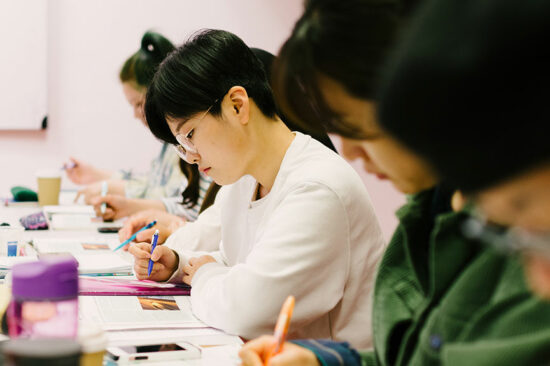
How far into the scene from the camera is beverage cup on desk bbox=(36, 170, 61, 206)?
9.36ft

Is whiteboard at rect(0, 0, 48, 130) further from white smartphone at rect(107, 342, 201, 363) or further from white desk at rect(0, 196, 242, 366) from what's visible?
white smartphone at rect(107, 342, 201, 363)

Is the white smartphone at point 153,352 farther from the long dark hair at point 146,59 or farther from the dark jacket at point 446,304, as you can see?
the long dark hair at point 146,59

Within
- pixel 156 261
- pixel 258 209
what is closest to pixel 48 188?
pixel 156 261

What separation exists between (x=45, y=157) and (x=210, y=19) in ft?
4.68

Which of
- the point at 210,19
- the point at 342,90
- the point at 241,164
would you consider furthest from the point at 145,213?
the point at 210,19

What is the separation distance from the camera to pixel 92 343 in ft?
3.00

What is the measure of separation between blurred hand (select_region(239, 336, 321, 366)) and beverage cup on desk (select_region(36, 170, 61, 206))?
6.97 ft

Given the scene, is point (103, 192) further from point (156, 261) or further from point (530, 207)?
point (530, 207)

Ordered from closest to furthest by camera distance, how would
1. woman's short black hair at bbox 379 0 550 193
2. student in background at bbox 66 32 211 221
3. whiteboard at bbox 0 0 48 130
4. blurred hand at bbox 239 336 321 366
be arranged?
woman's short black hair at bbox 379 0 550 193 → blurred hand at bbox 239 336 321 366 → student in background at bbox 66 32 211 221 → whiteboard at bbox 0 0 48 130

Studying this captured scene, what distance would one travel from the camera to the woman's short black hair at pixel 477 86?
0.41 m

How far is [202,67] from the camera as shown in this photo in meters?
1.41

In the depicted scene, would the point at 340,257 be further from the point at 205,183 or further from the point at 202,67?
the point at 205,183

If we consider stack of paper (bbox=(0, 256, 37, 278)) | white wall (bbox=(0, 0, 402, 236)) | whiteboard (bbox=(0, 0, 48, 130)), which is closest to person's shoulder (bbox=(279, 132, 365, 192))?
stack of paper (bbox=(0, 256, 37, 278))

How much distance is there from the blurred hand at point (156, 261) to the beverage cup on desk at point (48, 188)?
1427 millimetres
